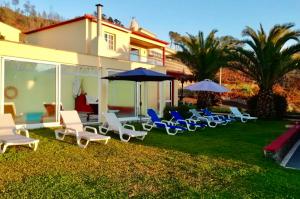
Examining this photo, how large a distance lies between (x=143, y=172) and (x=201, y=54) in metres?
18.5

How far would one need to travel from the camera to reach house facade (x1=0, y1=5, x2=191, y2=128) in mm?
13297

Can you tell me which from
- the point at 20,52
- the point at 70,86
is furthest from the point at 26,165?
the point at 70,86

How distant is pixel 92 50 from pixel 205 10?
29.1 ft

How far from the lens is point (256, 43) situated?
2155 centimetres

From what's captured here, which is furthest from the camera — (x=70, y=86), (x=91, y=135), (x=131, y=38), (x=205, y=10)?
(x=131, y=38)

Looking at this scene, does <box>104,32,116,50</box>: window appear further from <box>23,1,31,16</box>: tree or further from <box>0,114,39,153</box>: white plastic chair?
<box>23,1,31,16</box>: tree

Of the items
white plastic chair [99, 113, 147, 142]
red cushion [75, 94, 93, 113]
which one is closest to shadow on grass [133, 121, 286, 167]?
white plastic chair [99, 113, 147, 142]

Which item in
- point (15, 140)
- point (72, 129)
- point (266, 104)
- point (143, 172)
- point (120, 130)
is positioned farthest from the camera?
point (266, 104)

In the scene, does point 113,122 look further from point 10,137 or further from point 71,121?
point 10,137

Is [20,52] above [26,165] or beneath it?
above

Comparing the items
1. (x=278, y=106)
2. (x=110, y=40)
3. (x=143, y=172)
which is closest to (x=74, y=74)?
(x=110, y=40)

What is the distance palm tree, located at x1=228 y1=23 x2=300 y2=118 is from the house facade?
530 centimetres

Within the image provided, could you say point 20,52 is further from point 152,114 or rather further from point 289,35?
point 289,35

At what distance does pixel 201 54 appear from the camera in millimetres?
24625
